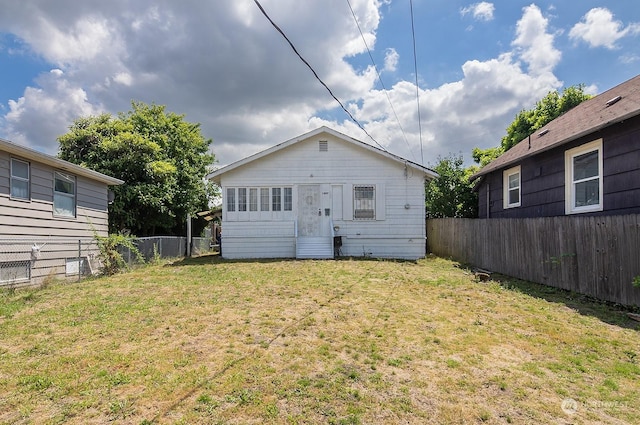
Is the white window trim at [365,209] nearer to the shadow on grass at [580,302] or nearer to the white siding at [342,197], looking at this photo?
the white siding at [342,197]

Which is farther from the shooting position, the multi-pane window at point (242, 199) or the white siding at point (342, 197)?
the multi-pane window at point (242, 199)

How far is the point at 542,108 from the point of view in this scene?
744 inches

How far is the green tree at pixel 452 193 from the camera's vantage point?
18781 millimetres

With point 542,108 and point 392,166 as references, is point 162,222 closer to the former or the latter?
point 392,166

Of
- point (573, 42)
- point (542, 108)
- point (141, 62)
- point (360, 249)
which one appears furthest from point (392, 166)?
point (542, 108)

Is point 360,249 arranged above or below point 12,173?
below

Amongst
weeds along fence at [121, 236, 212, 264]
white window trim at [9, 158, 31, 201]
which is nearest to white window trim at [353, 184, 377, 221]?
weeds along fence at [121, 236, 212, 264]

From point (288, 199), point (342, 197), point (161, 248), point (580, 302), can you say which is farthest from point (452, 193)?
point (161, 248)

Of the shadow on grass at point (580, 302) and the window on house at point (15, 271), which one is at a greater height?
the window on house at point (15, 271)

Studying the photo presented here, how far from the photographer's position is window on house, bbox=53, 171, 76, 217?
34.3ft

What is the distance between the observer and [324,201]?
1418 cm

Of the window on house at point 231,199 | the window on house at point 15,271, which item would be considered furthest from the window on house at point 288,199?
the window on house at point 15,271

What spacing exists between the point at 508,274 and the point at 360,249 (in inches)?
221

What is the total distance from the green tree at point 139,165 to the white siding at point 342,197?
6.69 metres
